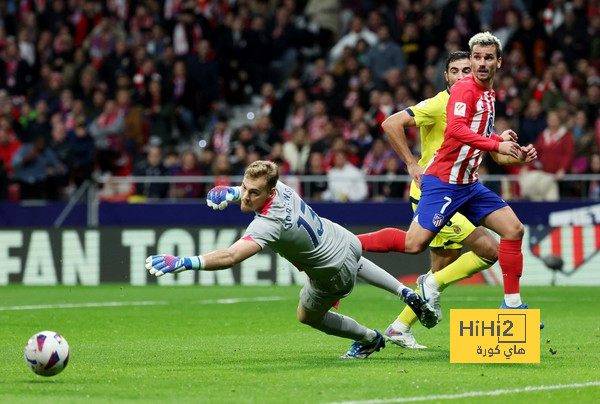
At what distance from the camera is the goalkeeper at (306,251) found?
872 centimetres

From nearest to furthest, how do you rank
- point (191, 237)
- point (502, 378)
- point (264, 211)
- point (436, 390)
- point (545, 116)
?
point (436, 390), point (502, 378), point (264, 211), point (191, 237), point (545, 116)

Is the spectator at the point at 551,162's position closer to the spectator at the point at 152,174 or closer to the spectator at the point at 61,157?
the spectator at the point at 152,174

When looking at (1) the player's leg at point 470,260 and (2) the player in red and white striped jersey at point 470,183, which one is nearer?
(2) the player in red and white striped jersey at point 470,183

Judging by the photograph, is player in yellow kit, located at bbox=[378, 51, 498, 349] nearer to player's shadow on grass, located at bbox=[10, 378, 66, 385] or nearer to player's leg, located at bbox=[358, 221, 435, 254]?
player's leg, located at bbox=[358, 221, 435, 254]

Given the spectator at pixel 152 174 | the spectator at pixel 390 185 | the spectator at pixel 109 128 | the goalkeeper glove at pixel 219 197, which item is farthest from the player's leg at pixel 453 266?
the spectator at pixel 109 128

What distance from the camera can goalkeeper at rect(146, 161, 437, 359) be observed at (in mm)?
8719

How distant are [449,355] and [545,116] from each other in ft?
39.2

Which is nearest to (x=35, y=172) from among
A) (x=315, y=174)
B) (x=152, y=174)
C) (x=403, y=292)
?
(x=152, y=174)

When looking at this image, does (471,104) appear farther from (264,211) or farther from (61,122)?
(61,122)

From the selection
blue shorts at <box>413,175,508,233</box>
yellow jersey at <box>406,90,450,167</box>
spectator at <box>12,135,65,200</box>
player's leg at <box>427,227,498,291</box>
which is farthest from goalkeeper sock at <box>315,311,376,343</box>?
spectator at <box>12,135,65,200</box>

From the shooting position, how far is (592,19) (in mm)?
22844

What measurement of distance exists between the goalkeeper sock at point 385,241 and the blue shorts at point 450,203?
20 centimetres

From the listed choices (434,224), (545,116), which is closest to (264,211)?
(434,224)

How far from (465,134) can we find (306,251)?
64.5 inches
